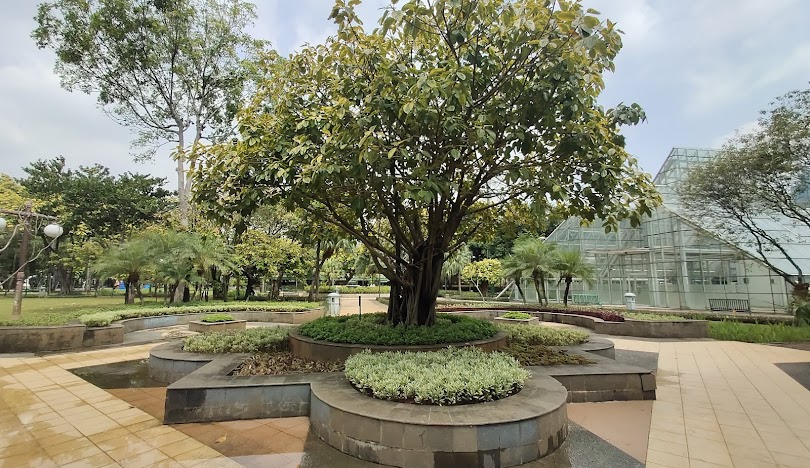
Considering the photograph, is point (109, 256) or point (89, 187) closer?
point (109, 256)

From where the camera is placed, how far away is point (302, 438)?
4055mm

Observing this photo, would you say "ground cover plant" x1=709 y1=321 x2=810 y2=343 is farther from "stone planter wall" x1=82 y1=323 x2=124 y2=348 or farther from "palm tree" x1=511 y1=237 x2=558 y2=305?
"stone planter wall" x1=82 y1=323 x2=124 y2=348

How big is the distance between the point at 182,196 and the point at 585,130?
60.0 feet

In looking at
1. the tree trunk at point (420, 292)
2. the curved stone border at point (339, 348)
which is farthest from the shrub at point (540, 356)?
the tree trunk at point (420, 292)

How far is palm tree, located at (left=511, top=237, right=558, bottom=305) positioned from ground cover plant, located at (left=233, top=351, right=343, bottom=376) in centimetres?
1298

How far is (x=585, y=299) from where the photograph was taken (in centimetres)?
2091

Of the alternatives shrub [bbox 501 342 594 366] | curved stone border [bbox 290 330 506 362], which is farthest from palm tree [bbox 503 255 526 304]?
curved stone border [bbox 290 330 506 362]

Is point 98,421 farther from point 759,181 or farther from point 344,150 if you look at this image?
point 759,181

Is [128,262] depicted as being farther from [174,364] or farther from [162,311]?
[174,364]

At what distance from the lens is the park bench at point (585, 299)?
20291 millimetres

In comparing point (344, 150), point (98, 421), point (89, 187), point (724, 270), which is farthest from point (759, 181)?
point (89, 187)

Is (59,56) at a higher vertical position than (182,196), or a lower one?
higher

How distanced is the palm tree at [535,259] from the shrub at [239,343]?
1229cm

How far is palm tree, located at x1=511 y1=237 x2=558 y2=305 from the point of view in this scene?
17.0 m
